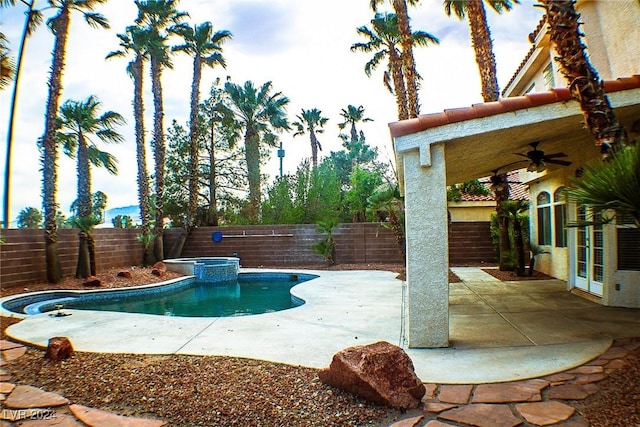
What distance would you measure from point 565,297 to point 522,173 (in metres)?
5.71

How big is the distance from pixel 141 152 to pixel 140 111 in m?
1.76

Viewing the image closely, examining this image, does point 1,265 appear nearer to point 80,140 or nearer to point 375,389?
point 80,140

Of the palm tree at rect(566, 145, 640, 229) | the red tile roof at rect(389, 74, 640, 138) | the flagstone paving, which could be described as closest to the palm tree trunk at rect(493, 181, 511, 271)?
the red tile roof at rect(389, 74, 640, 138)

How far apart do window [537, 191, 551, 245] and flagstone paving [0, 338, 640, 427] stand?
7916 mm

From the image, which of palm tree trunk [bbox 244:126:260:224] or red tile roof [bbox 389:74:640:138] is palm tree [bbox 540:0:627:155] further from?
palm tree trunk [bbox 244:126:260:224]

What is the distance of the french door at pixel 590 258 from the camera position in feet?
25.4

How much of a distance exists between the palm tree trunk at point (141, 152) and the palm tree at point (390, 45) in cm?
932

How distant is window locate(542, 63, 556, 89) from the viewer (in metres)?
11.4

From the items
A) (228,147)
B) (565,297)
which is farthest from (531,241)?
(228,147)

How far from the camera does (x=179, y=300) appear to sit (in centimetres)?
1138

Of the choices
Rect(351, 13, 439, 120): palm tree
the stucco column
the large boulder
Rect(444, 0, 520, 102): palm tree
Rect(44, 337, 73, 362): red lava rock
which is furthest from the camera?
Rect(351, 13, 439, 120): palm tree

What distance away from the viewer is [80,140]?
14672 mm

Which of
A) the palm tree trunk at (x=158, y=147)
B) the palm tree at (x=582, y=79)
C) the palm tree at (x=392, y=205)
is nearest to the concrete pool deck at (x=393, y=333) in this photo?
the palm tree at (x=582, y=79)

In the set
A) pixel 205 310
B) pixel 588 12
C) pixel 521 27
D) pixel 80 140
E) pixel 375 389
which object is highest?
pixel 521 27
